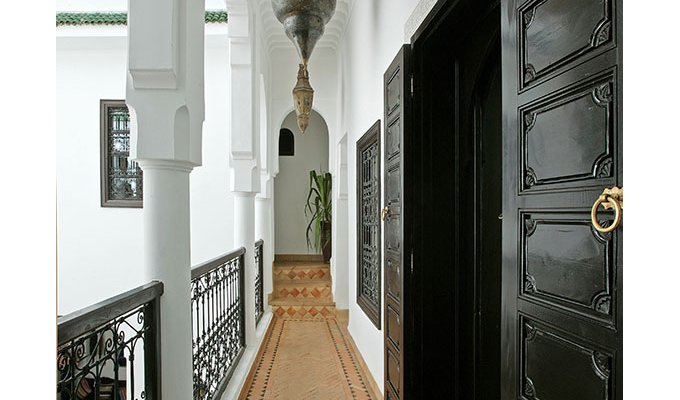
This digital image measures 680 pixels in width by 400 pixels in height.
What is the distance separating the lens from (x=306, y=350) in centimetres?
624

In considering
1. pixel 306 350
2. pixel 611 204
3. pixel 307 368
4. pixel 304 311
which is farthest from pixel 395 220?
pixel 304 311

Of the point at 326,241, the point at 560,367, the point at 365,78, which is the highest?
the point at 365,78

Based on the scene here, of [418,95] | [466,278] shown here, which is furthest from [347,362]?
[418,95]

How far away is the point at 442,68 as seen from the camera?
325 centimetres

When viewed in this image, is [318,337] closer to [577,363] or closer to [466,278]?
[466,278]

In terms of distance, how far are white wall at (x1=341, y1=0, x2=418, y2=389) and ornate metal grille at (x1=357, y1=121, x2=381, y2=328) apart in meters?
0.18

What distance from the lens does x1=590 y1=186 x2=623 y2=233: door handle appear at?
1031 mm

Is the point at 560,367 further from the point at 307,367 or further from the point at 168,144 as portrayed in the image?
the point at 307,367

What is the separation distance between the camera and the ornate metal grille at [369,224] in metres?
4.68

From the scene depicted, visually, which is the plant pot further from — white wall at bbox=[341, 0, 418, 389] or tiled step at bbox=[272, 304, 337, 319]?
white wall at bbox=[341, 0, 418, 389]

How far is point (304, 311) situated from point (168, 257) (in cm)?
588
